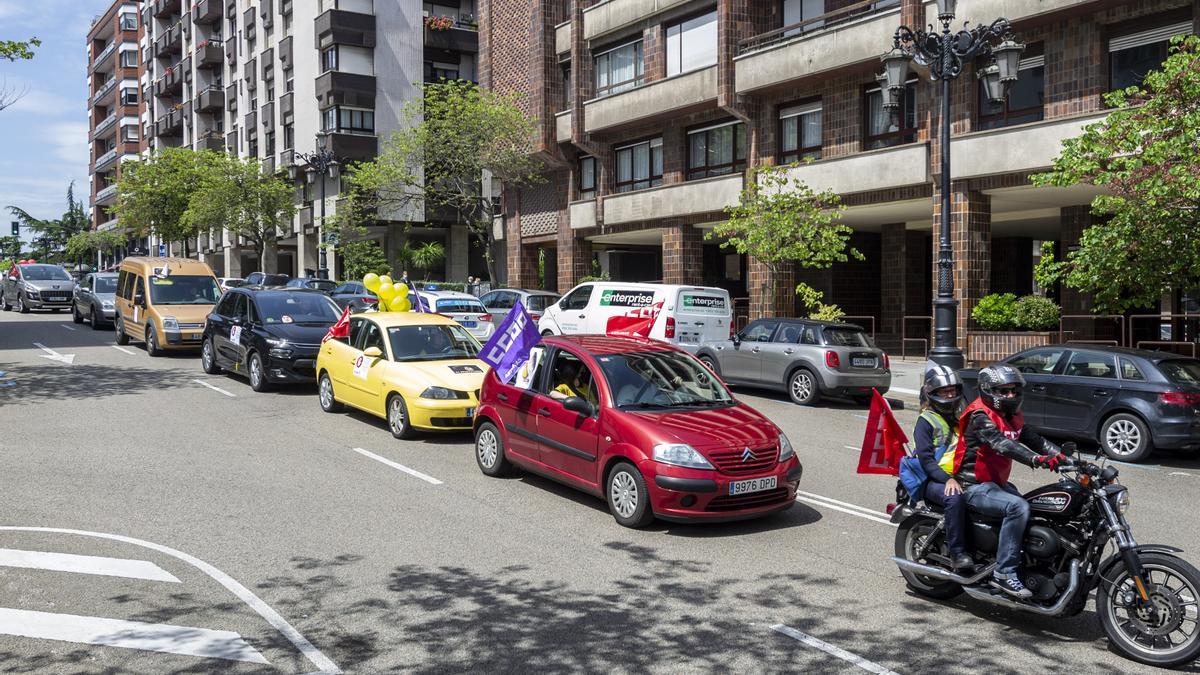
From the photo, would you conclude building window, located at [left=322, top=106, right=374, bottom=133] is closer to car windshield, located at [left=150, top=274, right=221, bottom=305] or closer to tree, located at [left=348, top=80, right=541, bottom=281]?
tree, located at [left=348, top=80, right=541, bottom=281]

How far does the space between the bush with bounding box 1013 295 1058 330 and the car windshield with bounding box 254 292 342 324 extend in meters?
14.4

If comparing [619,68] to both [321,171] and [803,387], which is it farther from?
[803,387]

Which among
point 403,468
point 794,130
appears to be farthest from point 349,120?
point 403,468

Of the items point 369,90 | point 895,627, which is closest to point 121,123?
point 369,90

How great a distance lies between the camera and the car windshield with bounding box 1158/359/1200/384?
1197 centimetres

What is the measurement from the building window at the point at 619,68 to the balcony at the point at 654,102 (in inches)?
30.3

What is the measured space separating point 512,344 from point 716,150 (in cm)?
2101

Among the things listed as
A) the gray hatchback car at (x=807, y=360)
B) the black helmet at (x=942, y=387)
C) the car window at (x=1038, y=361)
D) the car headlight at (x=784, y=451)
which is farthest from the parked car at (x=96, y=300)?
the black helmet at (x=942, y=387)

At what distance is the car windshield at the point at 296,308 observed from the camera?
56.0ft

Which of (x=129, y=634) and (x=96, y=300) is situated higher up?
(x=96, y=300)

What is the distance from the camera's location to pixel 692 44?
29406 millimetres

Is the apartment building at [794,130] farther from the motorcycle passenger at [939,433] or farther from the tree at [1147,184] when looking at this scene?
the motorcycle passenger at [939,433]

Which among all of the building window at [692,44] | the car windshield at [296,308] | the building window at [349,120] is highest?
the building window at [349,120]

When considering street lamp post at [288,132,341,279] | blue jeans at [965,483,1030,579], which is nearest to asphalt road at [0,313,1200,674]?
blue jeans at [965,483,1030,579]
